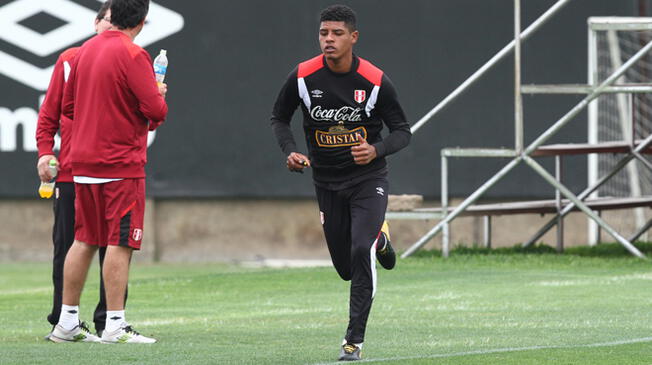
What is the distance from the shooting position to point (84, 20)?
64.6 ft

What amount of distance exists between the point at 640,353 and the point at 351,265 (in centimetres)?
163

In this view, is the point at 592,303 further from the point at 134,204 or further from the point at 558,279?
the point at 134,204

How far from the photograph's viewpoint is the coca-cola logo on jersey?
788cm

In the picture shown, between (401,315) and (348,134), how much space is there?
9.46 feet

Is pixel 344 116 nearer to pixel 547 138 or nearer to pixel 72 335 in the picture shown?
pixel 72 335

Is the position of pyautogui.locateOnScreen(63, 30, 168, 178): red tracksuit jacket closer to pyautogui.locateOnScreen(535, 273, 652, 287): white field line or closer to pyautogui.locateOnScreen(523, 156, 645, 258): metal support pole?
pyautogui.locateOnScreen(535, 273, 652, 287): white field line

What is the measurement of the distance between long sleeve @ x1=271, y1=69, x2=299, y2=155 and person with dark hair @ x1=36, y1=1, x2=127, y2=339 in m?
1.21

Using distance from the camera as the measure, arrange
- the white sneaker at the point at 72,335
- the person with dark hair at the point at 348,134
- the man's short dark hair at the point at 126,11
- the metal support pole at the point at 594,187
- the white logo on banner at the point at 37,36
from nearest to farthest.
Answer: the person with dark hair at the point at 348,134
the man's short dark hair at the point at 126,11
the white sneaker at the point at 72,335
the metal support pole at the point at 594,187
the white logo on banner at the point at 37,36

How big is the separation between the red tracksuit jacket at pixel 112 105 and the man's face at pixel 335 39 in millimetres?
1059

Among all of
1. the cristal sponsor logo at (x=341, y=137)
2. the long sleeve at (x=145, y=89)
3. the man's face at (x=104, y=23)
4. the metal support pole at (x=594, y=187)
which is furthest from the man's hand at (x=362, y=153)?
the metal support pole at (x=594, y=187)

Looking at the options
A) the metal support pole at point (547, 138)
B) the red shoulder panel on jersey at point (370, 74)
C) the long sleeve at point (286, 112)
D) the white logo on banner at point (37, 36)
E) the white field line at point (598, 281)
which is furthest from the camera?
the white logo on banner at point (37, 36)

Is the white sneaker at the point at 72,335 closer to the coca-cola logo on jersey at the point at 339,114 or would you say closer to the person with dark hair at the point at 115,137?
the person with dark hair at the point at 115,137

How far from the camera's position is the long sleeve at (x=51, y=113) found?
859cm

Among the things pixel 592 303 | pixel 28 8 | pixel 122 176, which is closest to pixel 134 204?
pixel 122 176
